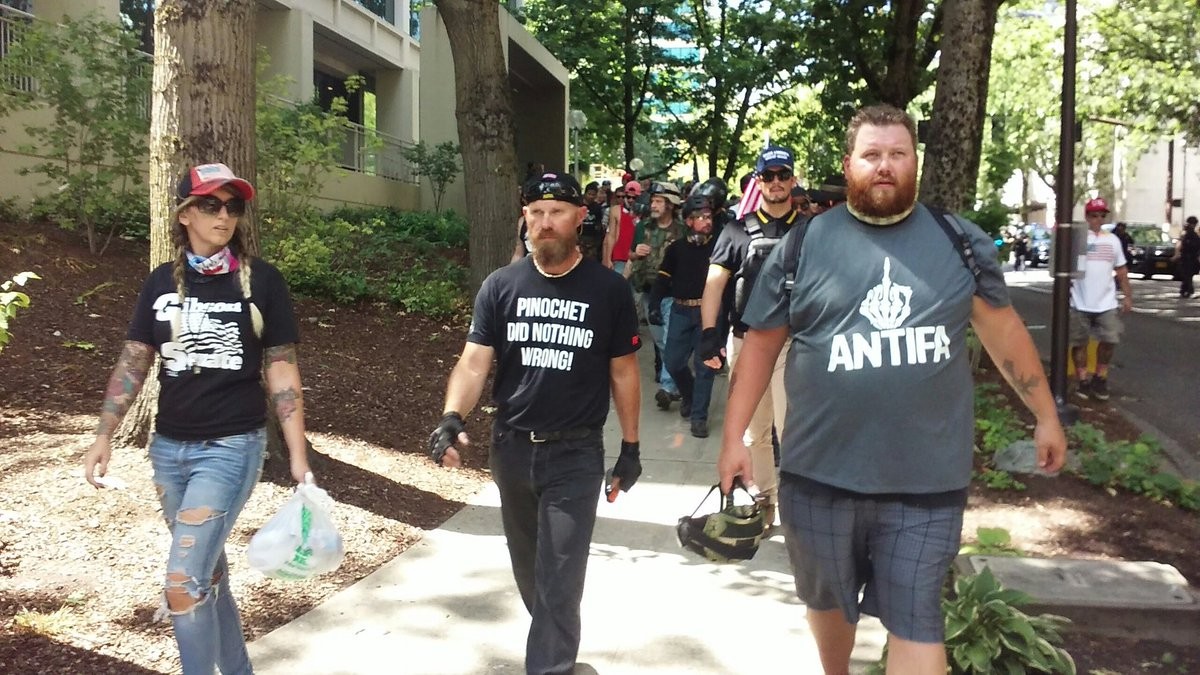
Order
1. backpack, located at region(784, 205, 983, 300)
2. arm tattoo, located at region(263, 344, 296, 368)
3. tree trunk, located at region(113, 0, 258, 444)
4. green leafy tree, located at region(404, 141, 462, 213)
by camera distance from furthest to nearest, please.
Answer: green leafy tree, located at region(404, 141, 462, 213) < tree trunk, located at region(113, 0, 258, 444) < arm tattoo, located at region(263, 344, 296, 368) < backpack, located at region(784, 205, 983, 300)

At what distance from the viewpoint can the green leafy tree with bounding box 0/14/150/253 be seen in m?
10.7

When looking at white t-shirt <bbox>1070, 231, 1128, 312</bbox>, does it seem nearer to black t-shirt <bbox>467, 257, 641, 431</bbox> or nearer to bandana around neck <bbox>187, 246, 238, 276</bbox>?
black t-shirt <bbox>467, 257, 641, 431</bbox>

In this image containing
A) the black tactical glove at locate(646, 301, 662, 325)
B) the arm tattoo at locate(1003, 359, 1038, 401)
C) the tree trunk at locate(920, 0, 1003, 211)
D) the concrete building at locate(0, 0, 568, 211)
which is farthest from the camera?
the concrete building at locate(0, 0, 568, 211)

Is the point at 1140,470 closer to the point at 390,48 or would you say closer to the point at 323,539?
the point at 323,539

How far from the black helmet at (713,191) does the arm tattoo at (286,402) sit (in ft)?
16.0

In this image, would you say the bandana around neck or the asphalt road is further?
the asphalt road

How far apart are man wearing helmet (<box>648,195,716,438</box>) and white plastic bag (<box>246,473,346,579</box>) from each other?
16.0ft

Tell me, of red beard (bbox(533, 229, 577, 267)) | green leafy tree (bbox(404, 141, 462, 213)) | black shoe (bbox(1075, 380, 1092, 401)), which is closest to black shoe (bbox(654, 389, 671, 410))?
black shoe (bbox(1075, 380, 1092, 401))

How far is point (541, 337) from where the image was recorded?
150 inches

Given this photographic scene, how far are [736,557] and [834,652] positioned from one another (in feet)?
1.43

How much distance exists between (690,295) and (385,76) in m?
22.3

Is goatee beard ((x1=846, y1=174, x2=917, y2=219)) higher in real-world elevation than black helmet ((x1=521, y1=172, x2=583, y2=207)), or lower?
lower

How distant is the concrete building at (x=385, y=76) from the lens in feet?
67.6

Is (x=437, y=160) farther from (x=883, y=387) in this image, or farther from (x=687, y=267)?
(x=883, y=387)
